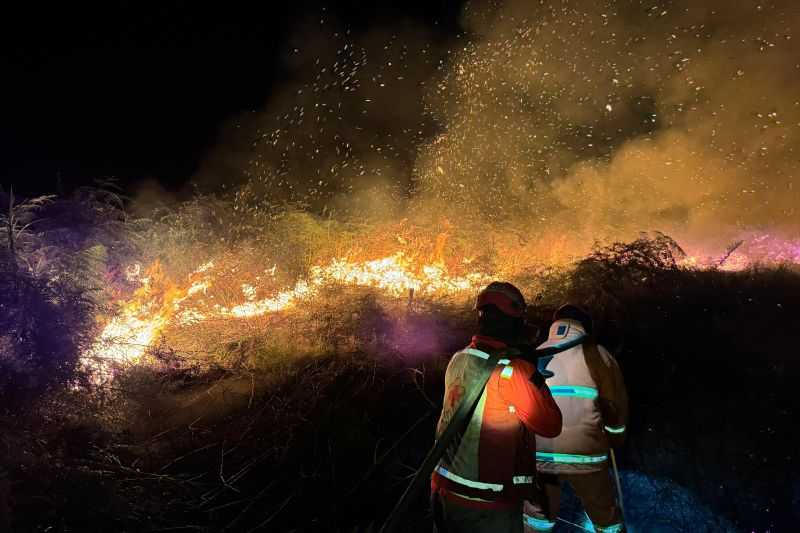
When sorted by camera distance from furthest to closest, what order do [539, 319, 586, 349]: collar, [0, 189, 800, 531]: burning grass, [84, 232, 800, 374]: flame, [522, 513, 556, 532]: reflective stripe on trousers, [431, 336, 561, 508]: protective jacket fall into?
1. [84, 232, 800, 374]: flame
2. [0, 189, 800, 531]: burning grass
3. [539, 319, 586, 349]: collar
4. [522, 513, 556, 532]: reflective stripe on trousers
5. [431, 336, 561, 508]: protective jacket

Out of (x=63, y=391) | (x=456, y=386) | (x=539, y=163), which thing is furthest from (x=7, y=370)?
(x=539, y=163)

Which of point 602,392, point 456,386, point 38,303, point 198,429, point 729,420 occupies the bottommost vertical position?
point 729,420

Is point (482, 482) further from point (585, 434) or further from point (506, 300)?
point (585, 434)

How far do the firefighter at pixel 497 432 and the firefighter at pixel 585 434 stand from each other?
2.57ft

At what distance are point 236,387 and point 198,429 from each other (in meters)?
1.22

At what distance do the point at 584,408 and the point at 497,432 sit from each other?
3.57ft

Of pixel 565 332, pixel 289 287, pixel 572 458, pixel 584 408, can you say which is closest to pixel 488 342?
pixel 565 332

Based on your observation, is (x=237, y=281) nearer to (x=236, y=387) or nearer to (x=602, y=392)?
(x=236, y=387)

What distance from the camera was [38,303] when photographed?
15.8ft

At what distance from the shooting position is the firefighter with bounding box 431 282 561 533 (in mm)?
2178

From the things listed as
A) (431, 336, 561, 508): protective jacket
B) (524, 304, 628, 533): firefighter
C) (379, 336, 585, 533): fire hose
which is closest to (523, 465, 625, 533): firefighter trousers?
(524, 304, 628, 533): firefighter

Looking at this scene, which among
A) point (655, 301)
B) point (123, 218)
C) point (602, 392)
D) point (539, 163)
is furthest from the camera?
point (539, 163)

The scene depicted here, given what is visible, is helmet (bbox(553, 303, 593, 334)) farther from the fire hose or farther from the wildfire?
the wildfire

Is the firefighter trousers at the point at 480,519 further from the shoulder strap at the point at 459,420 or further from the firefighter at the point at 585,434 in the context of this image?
the firefighter at the point at 585,434
